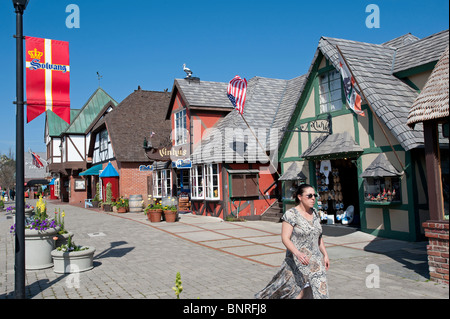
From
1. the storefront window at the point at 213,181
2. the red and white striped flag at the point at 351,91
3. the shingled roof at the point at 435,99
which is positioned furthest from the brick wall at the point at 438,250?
the storefront window at the point at 213,181

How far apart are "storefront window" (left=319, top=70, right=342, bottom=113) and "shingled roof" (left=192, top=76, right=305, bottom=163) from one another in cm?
225

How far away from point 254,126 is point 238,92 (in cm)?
416

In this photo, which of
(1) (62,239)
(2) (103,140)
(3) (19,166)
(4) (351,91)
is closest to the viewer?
(3) (19,166)

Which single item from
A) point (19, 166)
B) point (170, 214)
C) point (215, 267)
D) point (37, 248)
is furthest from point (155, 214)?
point (19, 166)

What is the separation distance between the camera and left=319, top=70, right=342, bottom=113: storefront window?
12516 millimetres

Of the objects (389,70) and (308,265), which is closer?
(308,265)

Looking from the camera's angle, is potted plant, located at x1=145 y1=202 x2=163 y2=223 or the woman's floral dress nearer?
the woman's floral dress

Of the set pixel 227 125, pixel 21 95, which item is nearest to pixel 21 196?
pixel 21 95

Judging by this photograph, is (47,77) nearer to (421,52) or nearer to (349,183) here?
(421,52)

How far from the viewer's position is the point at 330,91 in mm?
12867

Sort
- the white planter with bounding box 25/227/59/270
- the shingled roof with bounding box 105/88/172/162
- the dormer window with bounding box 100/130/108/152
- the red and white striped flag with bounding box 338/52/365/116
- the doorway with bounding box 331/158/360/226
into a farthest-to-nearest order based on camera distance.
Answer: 1. the dormer window with bounding box 100/130/108/152
2. the shingled roof with bounding box 105/88/172/162
3. the doorway with bounding box 331/158/360/226
4. the red and white striped flag with bounding box 338/52/365/116
5. the white planter with bounding box 25/227/59/270

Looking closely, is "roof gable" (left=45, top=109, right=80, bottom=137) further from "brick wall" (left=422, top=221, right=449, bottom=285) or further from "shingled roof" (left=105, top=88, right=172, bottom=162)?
"brick wall" (left=422, top=221, right=449, bottom=285)

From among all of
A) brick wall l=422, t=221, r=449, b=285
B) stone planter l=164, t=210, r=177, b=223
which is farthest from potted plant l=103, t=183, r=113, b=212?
brick wall l=422, t=221, r=449, b=285
